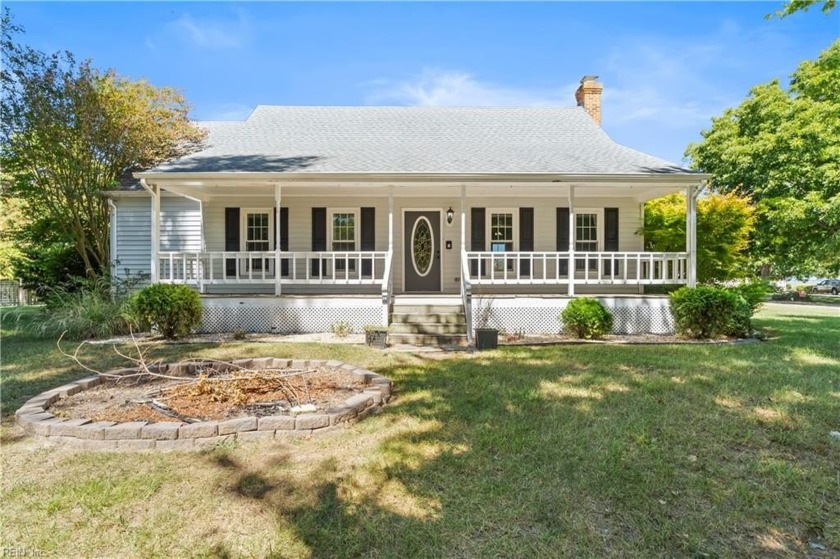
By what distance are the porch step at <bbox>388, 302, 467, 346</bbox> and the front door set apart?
2526 mm

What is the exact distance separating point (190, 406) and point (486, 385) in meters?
3.23

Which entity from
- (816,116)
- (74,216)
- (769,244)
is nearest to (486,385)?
(74,216)

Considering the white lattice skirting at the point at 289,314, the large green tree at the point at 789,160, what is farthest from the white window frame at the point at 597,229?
the white lattice skirting at the point at 289,314

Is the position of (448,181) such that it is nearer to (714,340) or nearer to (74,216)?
(714,340)

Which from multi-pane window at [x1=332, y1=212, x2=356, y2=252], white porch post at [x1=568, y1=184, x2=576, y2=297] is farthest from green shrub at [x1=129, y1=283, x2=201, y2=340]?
white porch post at [x1=568, y1=184, x2=576, y2=297]

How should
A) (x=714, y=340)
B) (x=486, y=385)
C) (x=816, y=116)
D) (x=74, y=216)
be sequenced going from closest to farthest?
(x=486, y=385) < (x=714, y=340) < (x=74, y=216) < (x=816, y=116)

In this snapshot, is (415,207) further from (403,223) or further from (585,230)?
(585,230)

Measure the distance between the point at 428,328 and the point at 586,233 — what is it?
606 centimetres

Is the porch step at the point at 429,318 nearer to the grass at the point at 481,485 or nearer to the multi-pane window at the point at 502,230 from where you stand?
the multi-pane window at the point at 502,230

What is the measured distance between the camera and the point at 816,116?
16.8m

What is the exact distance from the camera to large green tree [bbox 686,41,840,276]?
47.0 feet

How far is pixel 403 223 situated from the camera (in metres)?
12.5

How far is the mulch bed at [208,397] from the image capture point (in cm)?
420

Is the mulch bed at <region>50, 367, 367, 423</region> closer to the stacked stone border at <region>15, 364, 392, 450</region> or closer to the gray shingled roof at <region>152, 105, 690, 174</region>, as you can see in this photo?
the stacked stone border at <region>15, 364, 392, 450</region>
